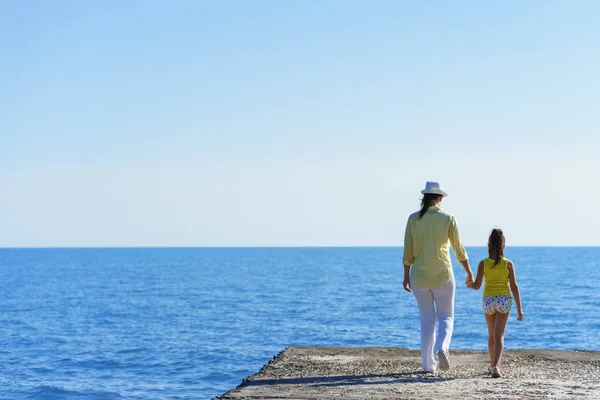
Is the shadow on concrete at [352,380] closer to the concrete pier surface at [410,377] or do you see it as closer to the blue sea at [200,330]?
the concrete pier surface at [410,377]

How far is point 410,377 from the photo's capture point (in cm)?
916

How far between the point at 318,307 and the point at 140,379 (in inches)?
1054

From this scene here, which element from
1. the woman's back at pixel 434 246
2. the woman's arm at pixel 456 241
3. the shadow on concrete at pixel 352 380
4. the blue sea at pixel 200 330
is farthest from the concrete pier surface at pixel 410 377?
the blue sea at pixel 200 330

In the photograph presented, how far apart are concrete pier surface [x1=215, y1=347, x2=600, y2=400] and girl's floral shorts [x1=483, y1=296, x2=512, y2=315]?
772 mm

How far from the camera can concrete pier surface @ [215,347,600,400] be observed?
8117 millimetres

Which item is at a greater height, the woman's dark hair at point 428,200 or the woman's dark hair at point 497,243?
the woman's dark hair at point 428,200

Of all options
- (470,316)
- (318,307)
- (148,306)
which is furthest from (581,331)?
(148,306)

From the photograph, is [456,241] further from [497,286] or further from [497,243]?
[497,286]

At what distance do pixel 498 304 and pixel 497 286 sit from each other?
214 mm

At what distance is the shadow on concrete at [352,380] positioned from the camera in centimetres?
884

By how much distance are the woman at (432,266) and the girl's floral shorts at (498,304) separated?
13.3 inches

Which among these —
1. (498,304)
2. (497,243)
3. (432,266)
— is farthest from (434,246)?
(498,304)

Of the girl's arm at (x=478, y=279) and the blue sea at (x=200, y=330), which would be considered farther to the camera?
the blue sea at (x=200, y=330)

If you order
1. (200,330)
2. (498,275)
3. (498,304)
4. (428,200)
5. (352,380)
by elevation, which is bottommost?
(200,330)
